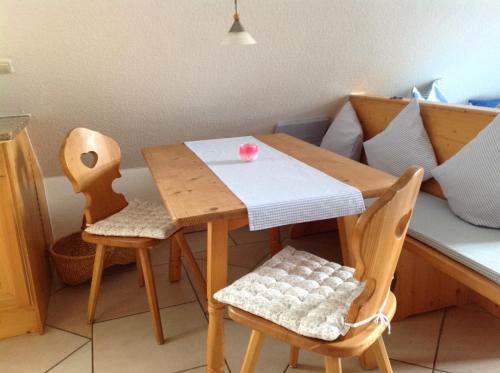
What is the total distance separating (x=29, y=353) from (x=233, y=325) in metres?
0.87

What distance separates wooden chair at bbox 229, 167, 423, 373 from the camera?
91 cm

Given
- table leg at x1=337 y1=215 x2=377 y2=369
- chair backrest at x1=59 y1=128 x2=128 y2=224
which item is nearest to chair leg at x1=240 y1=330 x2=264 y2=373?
table leg at x1=337 y1=215 x2=377 y2=369

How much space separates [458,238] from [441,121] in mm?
714

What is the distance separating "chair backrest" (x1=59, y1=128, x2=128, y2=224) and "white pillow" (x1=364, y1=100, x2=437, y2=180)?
1386mm

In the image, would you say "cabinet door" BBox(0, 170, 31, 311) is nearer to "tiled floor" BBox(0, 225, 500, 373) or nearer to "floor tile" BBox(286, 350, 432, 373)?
"tiled floor" BBox(0, 225, 500, 373)

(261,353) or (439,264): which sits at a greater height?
(439,264)

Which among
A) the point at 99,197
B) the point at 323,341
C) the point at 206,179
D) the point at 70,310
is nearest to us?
the point at 323,341

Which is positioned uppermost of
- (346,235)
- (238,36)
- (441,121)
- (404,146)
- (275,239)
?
(238,36)

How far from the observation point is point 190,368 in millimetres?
1662

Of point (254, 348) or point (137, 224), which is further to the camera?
point (137, 224)

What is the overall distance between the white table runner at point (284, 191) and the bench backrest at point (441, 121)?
32.1 inches

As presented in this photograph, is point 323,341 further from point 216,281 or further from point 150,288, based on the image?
point 150,288

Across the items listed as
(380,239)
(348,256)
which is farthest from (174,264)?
(380,239)

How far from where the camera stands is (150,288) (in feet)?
5.73
